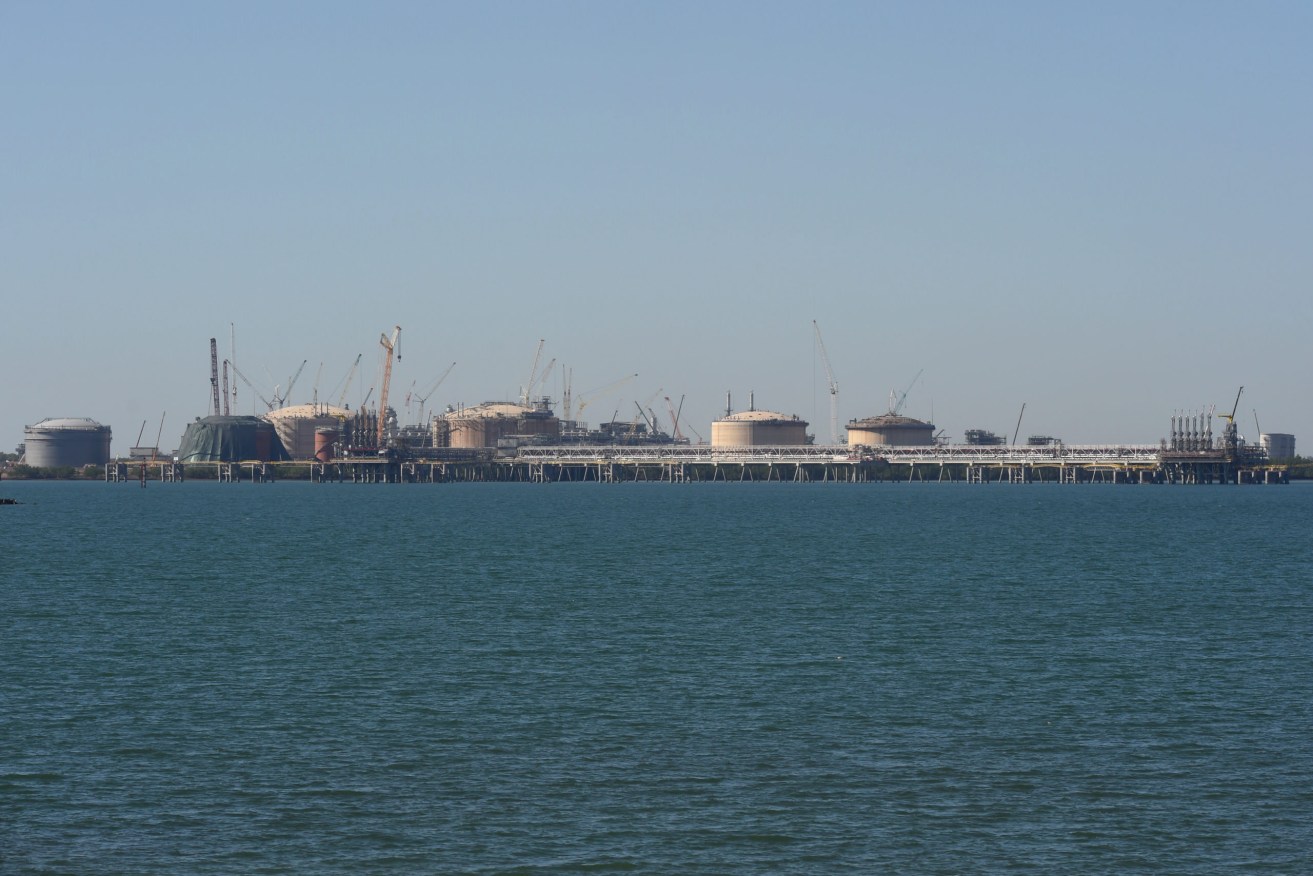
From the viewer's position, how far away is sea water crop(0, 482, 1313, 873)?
114 feet

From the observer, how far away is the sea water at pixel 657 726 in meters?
34.7

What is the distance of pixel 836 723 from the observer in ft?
156

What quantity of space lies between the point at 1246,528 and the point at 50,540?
12144 cm

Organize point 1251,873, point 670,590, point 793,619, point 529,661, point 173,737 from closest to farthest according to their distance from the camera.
→ point 1251,873
point 173,737
point 529,661
point 793,619
point 670,590

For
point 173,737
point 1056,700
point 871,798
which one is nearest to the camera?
point 871,798

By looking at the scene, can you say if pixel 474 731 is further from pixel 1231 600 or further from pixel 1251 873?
pixel 1231 600

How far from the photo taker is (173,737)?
4562 centimetres

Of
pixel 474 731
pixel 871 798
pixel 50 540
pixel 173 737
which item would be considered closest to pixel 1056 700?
pixel 871 798

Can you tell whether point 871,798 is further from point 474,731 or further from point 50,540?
point 50,540

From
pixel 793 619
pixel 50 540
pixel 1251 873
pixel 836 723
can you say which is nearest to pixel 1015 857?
pixel 1251 873

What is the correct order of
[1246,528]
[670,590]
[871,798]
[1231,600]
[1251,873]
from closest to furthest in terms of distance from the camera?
[1251,873]
[871,798]
[1231,600]
[670,590]
[1246,528]

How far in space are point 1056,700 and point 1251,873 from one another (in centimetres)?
1899

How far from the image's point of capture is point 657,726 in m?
47.2

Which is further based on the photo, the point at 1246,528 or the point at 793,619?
the point at 1246,528
